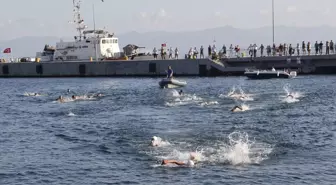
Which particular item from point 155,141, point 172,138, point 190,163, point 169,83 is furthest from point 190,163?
point 169,83

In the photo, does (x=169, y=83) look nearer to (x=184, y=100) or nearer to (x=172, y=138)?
(x=184, y=100)

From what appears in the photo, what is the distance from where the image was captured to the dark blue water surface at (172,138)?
29031 millimetres

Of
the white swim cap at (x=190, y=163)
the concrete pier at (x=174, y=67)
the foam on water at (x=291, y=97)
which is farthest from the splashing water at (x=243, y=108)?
the concrete pier at (x=174, y=67)

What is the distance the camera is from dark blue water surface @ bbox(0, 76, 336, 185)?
29031mm

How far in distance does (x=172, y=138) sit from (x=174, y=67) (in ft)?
185

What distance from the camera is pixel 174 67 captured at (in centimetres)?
9400

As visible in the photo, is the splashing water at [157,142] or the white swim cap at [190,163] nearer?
the white swim cap at [190,163]

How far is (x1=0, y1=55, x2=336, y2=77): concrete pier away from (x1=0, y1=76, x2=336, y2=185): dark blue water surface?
1800cm

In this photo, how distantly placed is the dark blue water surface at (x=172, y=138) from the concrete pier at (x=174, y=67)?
18.0 meters

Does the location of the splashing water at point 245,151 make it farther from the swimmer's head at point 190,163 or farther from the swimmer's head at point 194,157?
the swimmer's head at point 190,163

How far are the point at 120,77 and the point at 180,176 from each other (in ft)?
234

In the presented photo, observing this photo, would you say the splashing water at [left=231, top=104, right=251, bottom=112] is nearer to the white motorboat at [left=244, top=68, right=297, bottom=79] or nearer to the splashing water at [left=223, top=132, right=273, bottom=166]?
the splashing water at [left=223, top=132, right=273, bottom=166]

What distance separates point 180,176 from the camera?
28.5m

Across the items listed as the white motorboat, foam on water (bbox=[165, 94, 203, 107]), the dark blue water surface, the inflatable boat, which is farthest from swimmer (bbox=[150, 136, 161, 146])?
the white motorboat
